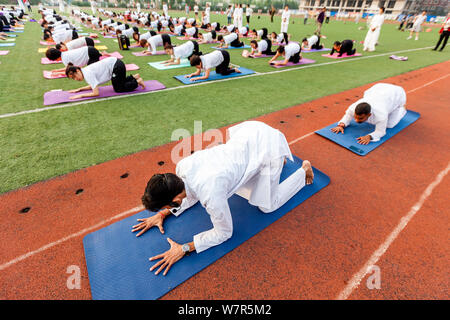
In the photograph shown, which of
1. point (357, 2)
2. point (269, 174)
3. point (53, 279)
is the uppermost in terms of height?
point (357, 2)

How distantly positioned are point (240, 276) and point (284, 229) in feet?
2.80

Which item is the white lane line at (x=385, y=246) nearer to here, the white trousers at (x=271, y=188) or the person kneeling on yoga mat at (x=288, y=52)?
the white trousers at (x=271, y=188)

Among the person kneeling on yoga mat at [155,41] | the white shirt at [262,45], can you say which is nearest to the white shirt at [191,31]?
the person kneeling on yoga mat at [155,41]

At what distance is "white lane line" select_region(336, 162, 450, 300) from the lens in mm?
2207

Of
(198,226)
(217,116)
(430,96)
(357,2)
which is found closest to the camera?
(198,226)

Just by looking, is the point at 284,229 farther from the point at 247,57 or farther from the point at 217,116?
the point at 247,57

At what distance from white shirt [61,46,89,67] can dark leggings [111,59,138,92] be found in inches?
68.6

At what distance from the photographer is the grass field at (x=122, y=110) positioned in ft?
12.4

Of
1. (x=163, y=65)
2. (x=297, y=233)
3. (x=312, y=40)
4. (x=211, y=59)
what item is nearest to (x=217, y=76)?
(x=211, y=59)

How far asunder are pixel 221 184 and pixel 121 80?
5.97 m

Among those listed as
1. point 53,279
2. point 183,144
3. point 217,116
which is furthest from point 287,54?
point 53,279

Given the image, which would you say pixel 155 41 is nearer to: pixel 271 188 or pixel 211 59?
pixel 211 59

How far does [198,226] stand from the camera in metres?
2.68

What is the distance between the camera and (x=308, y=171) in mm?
3277
